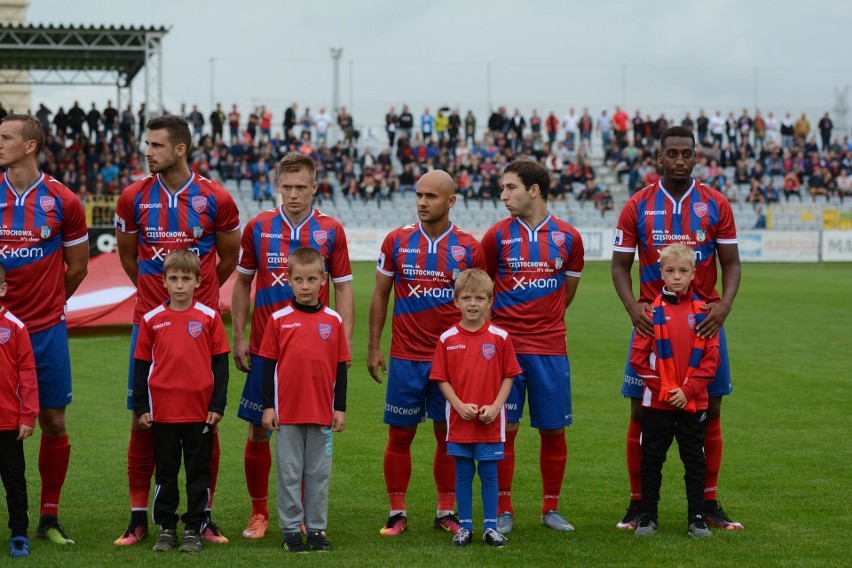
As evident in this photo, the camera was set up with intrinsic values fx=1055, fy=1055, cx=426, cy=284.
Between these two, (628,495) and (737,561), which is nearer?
(737,561)

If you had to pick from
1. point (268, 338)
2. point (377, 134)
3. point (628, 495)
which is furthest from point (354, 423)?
point (377, 134)

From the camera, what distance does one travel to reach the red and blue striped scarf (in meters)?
Answer: 5.89

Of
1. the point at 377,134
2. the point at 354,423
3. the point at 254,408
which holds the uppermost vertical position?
the point at 377,134

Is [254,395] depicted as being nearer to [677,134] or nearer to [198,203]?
[198,203]

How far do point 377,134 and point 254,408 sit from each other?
123 ft

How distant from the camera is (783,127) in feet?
144

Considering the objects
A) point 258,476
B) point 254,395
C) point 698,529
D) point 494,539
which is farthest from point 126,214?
point 698,529

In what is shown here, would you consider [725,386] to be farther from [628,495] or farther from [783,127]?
[783,127]

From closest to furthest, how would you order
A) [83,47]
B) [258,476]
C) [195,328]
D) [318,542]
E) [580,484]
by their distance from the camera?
1. [318,542]
2. [195,328]
3. [258,476]
4. [580,484]
5. [83,47]

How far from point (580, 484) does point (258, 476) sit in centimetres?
229

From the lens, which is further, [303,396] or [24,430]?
[303,396]

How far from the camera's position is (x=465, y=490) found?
573 centimetres

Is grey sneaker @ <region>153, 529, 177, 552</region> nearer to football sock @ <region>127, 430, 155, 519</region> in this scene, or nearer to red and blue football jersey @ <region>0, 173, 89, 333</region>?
football sock @ <region>127, 430, 155, 519</region>

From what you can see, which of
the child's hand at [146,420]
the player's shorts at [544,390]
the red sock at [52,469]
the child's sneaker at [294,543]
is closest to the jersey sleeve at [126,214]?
the child's hand at [146,420]
